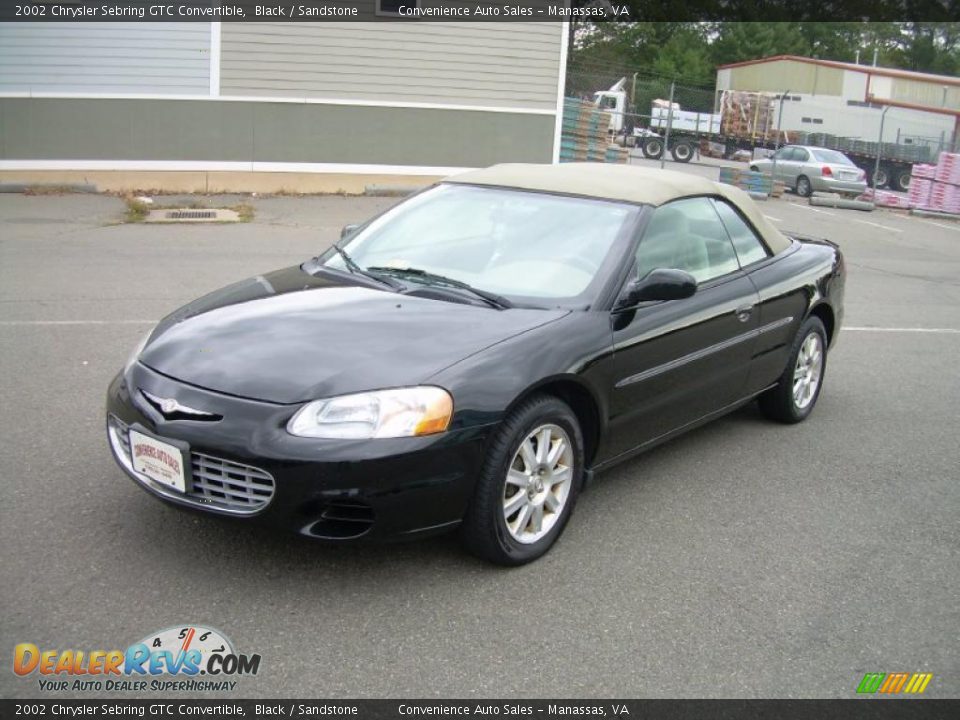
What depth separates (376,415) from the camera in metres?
3.46

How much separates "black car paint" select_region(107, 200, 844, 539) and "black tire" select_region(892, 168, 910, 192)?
30.3 metres

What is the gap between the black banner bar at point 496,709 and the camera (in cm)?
288

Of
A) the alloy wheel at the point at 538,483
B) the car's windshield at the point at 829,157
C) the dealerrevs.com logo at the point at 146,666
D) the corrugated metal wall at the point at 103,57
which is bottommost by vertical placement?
the dealerrevs.com logo at the point at 146,666

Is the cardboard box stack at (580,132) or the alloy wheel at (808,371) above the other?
the cardboard box stack at (580,132)

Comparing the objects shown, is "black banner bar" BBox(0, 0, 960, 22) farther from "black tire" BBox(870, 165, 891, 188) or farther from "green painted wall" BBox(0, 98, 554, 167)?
"black tire" BBox(870, 165, 891, 188)

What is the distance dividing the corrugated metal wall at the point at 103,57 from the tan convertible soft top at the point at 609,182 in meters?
13.4

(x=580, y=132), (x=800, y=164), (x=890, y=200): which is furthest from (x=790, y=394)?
(x=800, y=164)

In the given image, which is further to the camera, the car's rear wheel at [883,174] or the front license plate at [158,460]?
the car's rear wheel at [883,174]

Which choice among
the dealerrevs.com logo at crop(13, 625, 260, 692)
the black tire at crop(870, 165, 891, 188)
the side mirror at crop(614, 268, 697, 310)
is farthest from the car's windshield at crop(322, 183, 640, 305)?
the black tire at crop(870, 165, 891, 188)

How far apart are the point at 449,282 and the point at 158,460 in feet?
4.93

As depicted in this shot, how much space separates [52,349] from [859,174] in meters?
24.0

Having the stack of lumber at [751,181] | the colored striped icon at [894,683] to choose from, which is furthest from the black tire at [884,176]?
the colored striped icon at [894,683]

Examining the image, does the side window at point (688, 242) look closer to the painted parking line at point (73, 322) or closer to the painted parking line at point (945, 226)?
the painted parking line at point (73, 322)

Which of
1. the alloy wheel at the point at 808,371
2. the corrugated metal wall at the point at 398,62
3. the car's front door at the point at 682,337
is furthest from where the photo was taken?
the corrugated metal wall at the point at 398,62
